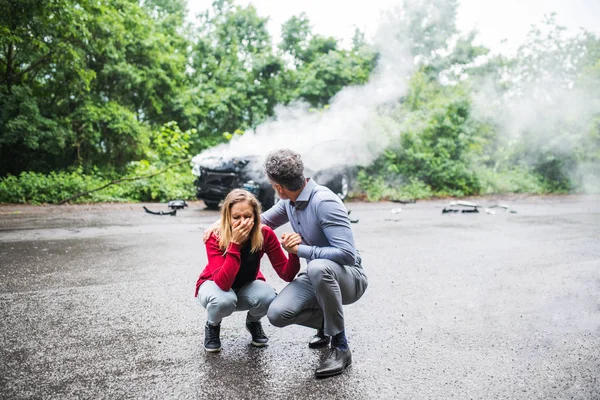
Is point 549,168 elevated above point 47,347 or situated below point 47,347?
above

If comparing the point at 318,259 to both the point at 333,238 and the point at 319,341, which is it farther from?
the point at 319,341

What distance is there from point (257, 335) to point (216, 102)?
53.0ft

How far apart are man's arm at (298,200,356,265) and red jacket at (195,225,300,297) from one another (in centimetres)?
18

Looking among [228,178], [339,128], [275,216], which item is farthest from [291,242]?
[339,128]

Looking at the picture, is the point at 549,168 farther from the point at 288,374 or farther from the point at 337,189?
the point at 288,374

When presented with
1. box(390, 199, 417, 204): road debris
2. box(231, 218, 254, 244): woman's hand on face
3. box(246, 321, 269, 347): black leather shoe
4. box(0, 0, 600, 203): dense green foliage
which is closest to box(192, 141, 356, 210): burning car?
box(0, 0, 600, 203): dense green foliage

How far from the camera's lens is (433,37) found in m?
31.2

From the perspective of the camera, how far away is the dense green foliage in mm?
12758

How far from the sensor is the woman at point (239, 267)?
3.04 m

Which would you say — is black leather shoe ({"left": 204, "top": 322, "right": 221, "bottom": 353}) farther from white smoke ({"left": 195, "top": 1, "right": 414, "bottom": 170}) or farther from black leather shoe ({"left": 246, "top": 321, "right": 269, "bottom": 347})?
white smoke ({"left": 195, "top": 1, "right": 414, "bottom": 170})

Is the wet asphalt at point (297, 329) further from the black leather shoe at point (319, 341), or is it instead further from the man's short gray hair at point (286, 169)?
the man's short gray hair at point (286, 169)

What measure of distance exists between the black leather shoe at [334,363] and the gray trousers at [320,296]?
143 mm

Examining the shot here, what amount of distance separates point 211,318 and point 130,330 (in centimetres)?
86

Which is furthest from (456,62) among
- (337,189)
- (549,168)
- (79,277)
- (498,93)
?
(79,277)
